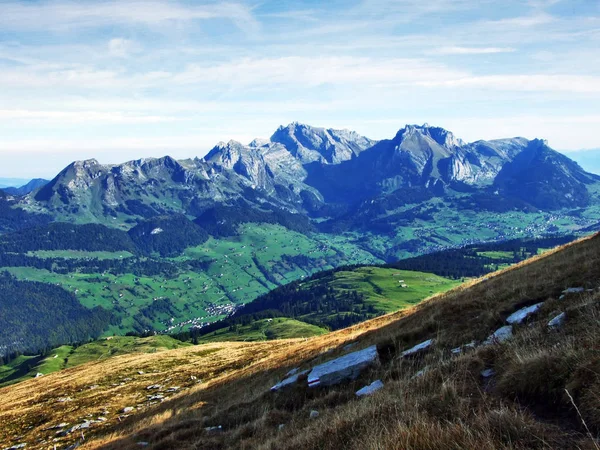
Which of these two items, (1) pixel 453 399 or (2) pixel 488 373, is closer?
(1) pixel 453 399

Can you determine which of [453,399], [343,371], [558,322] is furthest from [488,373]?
[343,371]

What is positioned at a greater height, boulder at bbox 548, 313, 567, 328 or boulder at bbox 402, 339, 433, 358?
boulder at bbox 548, 313, 567, 328

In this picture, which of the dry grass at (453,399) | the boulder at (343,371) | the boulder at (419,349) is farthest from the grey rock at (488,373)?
the boulder at (343,371)

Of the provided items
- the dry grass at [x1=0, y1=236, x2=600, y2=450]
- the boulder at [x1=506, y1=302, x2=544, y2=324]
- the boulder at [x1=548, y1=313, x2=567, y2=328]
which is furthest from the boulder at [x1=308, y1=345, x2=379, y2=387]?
the boulder at [x1=548, y1=313, x2=567, y2=328]

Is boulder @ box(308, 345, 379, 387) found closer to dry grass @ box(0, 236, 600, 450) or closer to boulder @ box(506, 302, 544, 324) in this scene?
dry grass @ box(0, 236, 600, 450)

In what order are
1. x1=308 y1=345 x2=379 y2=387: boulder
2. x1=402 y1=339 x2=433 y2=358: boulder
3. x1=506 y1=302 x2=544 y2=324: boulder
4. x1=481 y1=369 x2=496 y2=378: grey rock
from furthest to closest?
x1=308 y1=345 x2=379 y2=387: boulder < x1=402 y1=339 x2=433 y2=358: boulder < x1=506 y1=302 x2=544 y2=324: boulder < x1=481 y1=369 x2=496 y2=378: grey rock

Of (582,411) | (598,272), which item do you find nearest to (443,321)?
(598,272)

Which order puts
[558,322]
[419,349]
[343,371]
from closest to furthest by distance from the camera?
1. [558,322]
2. [419,349]
3. [343,371]

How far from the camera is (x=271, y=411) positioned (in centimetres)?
1591

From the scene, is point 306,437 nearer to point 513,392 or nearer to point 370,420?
point 370,420

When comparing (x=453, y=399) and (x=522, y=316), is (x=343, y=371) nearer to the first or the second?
(x=522, y=316)

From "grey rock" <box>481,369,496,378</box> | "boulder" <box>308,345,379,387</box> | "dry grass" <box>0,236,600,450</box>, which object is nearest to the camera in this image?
"dry grass" <box>0,236,600,450</box>

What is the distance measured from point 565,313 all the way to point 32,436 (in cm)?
3731

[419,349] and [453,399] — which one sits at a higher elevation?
[453,399]
